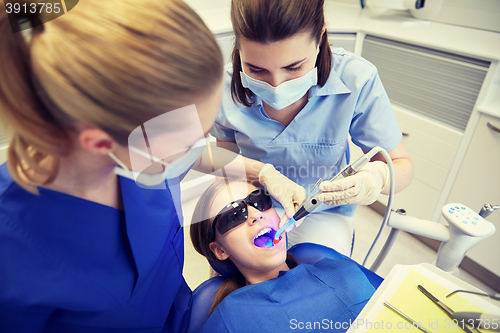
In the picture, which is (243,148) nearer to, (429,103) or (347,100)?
(347,100)

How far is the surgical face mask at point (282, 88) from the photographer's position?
981 mm

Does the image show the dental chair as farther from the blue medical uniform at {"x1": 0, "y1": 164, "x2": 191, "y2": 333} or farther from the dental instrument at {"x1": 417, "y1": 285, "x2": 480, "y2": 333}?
the dental instrument at {"x1": 417, "y1": 285, "x2": 480, "y2": 333}

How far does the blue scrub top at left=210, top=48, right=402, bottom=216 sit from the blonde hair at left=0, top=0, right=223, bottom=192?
68cm

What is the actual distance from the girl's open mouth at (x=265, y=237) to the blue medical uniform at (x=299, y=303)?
134 millimetres

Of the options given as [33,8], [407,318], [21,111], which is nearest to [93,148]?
[21,111]

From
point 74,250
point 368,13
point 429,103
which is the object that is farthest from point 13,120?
point 368,13

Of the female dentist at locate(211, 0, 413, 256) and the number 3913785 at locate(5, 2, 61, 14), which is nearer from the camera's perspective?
the number 3913785 at locate(5, 2, 61, 14)

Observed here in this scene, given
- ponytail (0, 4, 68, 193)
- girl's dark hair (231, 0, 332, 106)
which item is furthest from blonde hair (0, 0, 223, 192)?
girl's dark hair (231, 0, 332, 106)

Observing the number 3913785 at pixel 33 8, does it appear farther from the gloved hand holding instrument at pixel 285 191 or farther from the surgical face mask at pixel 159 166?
the gloved hand holding instrument at pixel 285 191

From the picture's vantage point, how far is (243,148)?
129 centimetres

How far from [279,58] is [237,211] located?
0.58 meters

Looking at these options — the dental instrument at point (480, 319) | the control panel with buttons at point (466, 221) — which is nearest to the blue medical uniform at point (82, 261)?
the dental instrument at point (480, 319)

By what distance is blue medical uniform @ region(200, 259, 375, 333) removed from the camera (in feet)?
3.23

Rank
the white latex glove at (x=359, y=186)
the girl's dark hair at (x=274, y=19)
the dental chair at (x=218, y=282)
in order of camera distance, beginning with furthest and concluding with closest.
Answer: the dental chair at (x=218, y=282) → the white latex glove at (x=359, y=186) → the girl's dark hair at (x=274, y=19)
